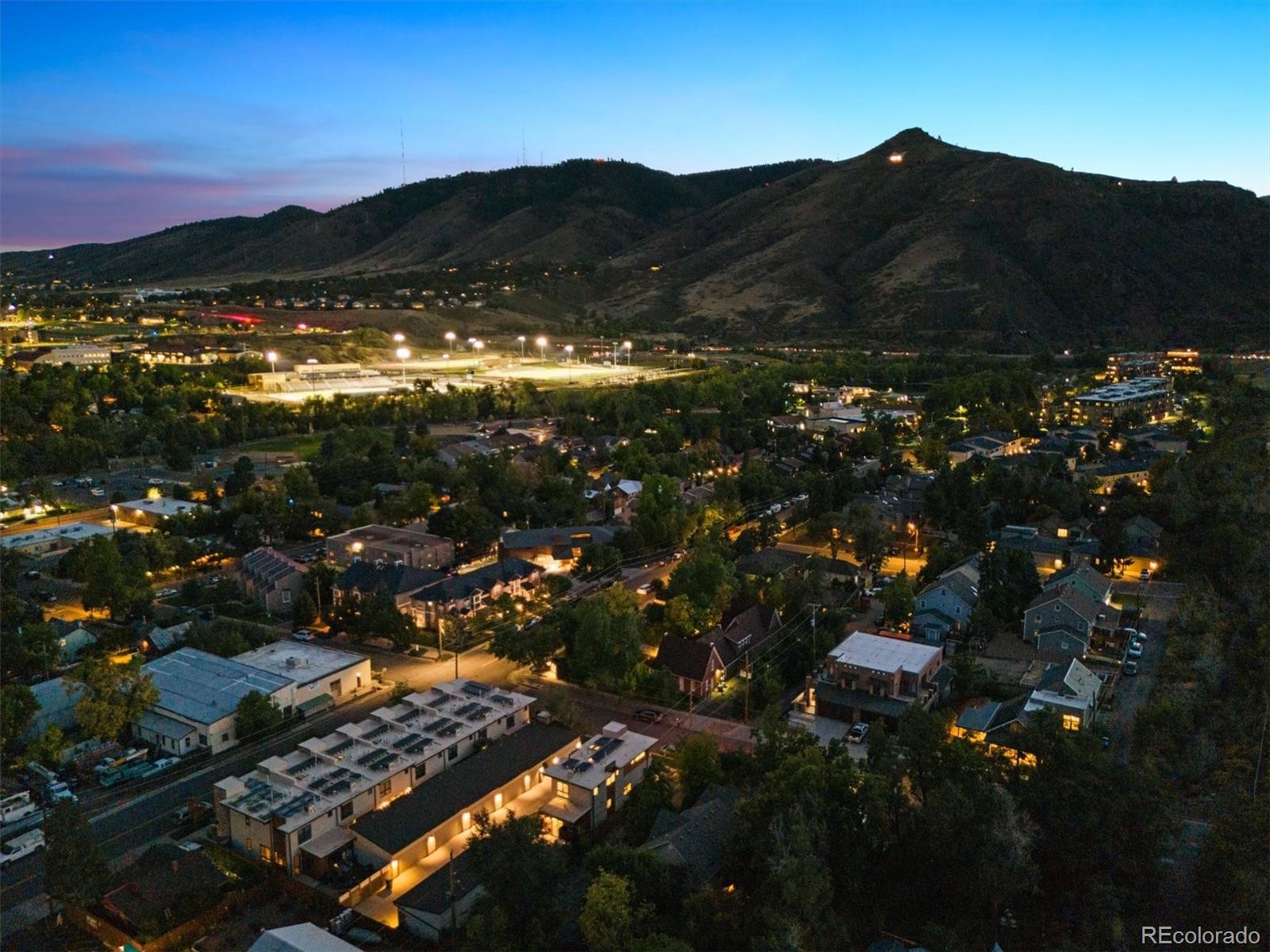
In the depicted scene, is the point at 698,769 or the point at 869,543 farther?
the point at 869,543

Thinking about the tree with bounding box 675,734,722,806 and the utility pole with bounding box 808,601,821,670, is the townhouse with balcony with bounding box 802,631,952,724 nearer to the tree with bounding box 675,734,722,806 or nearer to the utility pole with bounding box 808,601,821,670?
the utility pole with bounding box 808,601,821,670

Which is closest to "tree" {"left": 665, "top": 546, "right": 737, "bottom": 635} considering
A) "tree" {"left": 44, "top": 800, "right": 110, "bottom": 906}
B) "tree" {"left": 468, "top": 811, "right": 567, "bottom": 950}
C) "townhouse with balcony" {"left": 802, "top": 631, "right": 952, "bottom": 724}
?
"townhouse with balcony" {"left": 802, "top": 631, "right": 952, "bottom": 724}

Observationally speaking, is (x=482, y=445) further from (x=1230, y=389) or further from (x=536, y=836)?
(x=1230, y=389)

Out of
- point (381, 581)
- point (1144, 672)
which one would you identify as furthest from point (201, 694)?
point (1144, 672)

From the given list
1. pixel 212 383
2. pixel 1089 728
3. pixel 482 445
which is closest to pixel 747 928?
pixel 1089 728

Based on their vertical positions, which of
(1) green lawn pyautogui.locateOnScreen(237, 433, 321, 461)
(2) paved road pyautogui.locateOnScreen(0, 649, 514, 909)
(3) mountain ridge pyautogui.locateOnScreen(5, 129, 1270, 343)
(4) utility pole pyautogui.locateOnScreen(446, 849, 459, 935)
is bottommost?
(2) paved road pyautogui.locateOnScreen(0, 649, 514, 909)

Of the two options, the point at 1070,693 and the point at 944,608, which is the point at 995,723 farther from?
the point at 944,608

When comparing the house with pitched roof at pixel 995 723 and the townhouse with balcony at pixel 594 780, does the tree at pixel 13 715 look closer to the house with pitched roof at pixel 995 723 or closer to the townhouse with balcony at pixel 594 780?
the townhouse with balcony at pixel 594 780
